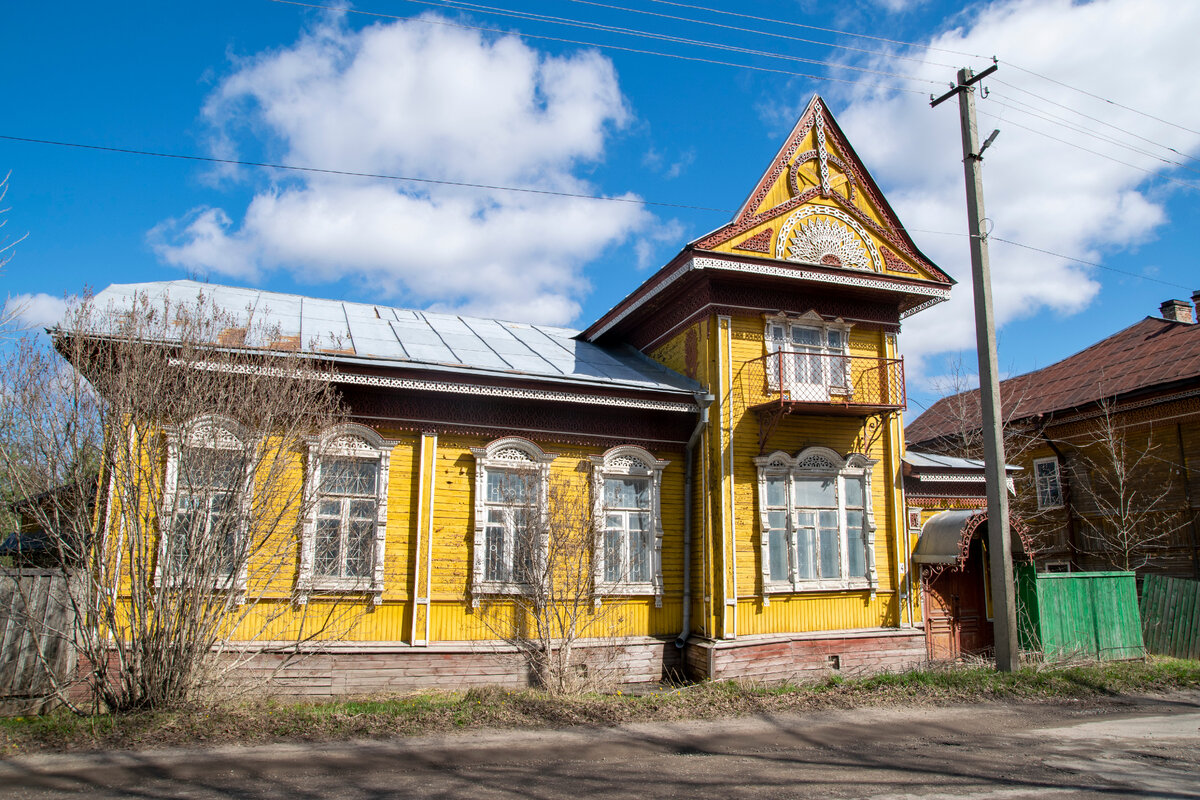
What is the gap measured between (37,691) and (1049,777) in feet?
32.9

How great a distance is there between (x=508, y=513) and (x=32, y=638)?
5.74 metres

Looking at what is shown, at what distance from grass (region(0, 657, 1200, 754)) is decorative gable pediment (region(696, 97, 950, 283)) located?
665cm

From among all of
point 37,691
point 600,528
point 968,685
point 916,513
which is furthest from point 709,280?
point 37,691

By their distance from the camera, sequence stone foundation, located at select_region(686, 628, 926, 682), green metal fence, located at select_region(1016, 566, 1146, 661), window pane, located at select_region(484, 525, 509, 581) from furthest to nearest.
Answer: green metal fence, located at select_region(1016, 566, 1146, 661)
stone foundation, located at select_region(686, 628, 926, 682)
window pane, located at select_region(484, 525, 509, 581)

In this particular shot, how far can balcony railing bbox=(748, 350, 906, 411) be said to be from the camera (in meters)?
13.1

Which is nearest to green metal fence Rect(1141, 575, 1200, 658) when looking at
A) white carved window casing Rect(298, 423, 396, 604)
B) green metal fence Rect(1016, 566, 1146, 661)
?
green metal fence Rect(1016, 566, 1146, 661)

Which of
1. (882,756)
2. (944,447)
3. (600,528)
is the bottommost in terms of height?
(882,756)

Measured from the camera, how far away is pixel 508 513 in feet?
38.7

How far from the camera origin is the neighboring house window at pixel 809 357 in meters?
13.2

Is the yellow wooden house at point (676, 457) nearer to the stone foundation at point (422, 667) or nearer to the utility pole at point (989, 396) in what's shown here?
the stone foundation at point (422, 667)

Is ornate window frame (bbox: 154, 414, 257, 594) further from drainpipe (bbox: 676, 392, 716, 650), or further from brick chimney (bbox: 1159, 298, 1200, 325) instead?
brick chimney (bbox: 1159, 298, 1200, 325)

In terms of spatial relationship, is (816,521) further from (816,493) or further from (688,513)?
(688,513)

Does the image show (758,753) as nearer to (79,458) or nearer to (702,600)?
(702,600)

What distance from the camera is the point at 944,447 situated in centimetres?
2455
